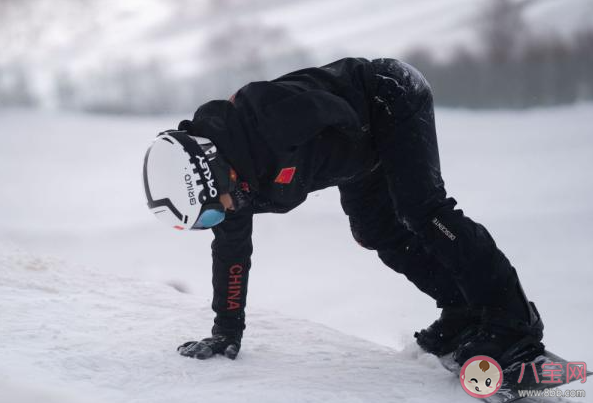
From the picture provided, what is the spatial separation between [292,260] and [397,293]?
230 cm

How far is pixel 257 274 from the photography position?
20.7 feet

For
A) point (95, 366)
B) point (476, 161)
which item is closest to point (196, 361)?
point (95, 366)

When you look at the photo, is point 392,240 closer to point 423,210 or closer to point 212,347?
point 423,210

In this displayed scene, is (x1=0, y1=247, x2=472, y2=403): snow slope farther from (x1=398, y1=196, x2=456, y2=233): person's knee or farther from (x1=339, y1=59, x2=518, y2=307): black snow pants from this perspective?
(x1=398, y1=196, x2=456, y2=233): person's knee

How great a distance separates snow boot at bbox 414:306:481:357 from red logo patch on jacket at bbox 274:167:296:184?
0.87 m

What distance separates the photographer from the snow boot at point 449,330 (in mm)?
2348

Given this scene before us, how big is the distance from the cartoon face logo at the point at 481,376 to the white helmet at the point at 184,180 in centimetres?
99

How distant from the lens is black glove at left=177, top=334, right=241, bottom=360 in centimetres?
213

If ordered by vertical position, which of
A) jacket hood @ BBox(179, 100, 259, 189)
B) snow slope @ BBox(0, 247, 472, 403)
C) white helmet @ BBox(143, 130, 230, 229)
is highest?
jacket hood @ BBox(179, 100, 259, 189)

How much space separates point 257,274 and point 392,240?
400 centimetres

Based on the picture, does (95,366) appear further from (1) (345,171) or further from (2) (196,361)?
(1) (345,171)

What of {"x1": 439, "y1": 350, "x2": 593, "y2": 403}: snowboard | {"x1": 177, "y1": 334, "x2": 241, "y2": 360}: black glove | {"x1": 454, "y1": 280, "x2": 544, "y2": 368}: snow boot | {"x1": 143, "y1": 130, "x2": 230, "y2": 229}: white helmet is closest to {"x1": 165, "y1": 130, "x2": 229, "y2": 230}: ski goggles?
{"x1": 143, "y1": 130, "x2": 230, "y2": 229}: white helmet

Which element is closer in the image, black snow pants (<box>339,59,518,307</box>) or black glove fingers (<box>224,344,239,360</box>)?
black snow pants (<box>339,59,518,307</box>)

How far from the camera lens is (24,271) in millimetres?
3047
